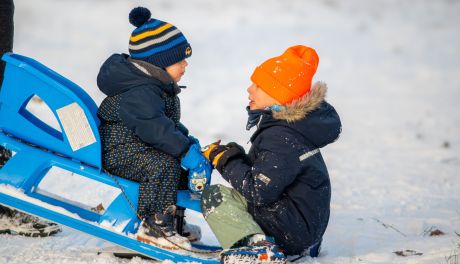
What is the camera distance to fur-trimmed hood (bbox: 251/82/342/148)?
354 centimetres

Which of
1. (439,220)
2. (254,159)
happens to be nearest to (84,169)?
(254,159)

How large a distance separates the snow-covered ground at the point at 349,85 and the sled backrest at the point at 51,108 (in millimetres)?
649

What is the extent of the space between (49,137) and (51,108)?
189 mm

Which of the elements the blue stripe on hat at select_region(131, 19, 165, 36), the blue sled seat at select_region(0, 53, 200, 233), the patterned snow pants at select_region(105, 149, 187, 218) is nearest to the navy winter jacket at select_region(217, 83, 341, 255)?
the patterned snow pants at select_region(105, 149, 187, 218)

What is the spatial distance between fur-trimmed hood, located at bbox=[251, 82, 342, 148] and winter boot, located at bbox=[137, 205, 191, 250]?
0.80 metres

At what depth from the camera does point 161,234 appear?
3.50 metres

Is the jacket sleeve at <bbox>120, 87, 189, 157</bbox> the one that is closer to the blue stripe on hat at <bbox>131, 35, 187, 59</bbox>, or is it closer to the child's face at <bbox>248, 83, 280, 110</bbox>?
the blue stripe on hat at <bbox>131, 35, 187, 59</bbox>

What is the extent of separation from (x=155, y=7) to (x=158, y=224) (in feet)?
37.7

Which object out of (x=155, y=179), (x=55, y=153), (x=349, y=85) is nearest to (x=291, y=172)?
(x=155, y=179)

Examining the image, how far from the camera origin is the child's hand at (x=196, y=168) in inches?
141

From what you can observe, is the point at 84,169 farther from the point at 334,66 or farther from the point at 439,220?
the point at 334,66

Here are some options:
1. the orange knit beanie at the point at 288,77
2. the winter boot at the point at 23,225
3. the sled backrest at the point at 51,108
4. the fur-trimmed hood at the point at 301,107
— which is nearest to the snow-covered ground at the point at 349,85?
the winter boot at the point at 23,225

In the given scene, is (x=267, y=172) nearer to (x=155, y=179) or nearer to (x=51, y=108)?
(x=155, y=179)

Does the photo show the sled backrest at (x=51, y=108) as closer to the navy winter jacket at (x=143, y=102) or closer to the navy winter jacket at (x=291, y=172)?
the navy winter jacket at (x=143, y=102)
